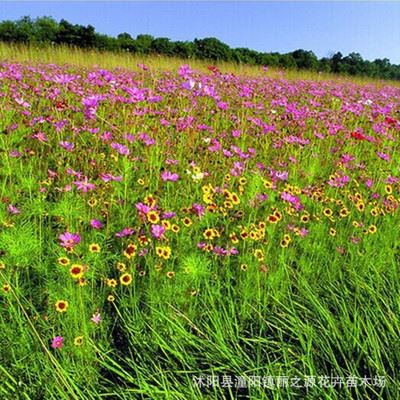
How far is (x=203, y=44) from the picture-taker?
15.7 meters

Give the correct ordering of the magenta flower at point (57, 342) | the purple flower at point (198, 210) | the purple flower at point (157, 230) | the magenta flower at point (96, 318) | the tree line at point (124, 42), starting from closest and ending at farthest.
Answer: the magenta flower at point (57, 342), the magenta flower at point (96, 318), the purple flower at point (157, 230), the purple flower at point (198, 210), the tree line at point (124, 42)

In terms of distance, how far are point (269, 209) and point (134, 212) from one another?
64 centimetres

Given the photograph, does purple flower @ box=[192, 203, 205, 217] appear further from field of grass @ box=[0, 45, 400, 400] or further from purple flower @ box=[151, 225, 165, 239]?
purple flower @ box=[151, 225, 165, 239]

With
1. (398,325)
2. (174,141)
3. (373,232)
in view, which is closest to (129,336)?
(398,325)

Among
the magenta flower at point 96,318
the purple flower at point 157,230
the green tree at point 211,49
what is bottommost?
the magenta flower at point 96,318

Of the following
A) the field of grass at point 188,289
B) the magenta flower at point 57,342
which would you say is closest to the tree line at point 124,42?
the field of grass at point 188,289

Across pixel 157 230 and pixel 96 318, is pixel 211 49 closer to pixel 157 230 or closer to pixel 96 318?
pixel 157 230

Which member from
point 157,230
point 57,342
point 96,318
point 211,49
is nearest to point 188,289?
point 157,230

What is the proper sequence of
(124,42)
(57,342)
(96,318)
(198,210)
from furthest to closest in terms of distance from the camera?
(124,42) < (198,210) < (96,318) < (57,342)

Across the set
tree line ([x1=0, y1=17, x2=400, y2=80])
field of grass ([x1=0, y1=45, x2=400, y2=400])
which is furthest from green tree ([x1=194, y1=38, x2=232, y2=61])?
field of grass ([x1=0, y1=45, x2=400, y2=400])

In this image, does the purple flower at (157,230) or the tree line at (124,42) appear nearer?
the purple flower at (157,230)

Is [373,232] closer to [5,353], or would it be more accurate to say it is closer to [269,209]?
[269,209]

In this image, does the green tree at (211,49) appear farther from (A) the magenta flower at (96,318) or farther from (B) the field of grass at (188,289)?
(A) the magenta flower at (96,318)

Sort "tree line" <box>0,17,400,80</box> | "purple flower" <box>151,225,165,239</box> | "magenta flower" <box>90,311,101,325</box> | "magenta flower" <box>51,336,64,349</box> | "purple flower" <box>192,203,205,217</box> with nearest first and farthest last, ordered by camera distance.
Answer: "magenta flower" <box>51,336,64,349</box>
"magenta flower" <box>90,311,101,325</box>
"purple flower" <box>151,225,165,239</box>
"purple flower" <box>192,203,205,217</box>
"tree line" <box>0,17,400,80</box>
